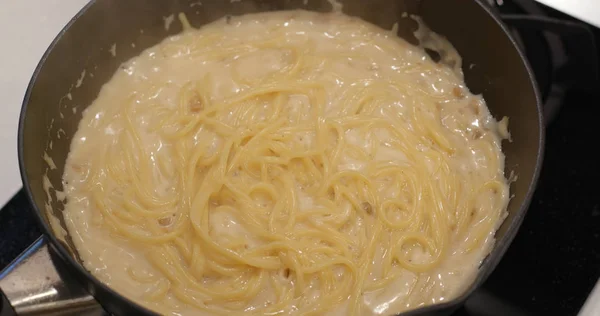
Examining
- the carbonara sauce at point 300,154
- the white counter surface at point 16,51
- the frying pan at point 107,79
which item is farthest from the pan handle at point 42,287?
the white counter surface at point 16,51

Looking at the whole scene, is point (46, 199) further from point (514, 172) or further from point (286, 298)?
point (514, 172)

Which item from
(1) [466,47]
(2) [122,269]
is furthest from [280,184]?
(1) [466,47]

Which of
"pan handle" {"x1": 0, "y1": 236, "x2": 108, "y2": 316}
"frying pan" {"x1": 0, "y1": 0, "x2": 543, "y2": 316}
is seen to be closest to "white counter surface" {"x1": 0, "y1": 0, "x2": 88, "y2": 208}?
"frying pan" {"x1": 0, "y1": 0, "x2": 543, "y2": 316}

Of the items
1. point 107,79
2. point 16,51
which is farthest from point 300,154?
point 16,51

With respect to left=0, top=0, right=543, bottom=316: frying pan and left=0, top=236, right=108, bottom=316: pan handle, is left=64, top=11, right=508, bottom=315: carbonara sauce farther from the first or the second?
left=0, top=236, right=108, bottom=316: pan handle

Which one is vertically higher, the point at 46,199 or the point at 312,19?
the point at 312,19

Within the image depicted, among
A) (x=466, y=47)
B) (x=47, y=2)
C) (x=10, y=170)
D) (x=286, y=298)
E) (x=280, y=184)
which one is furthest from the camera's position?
(x=47, y=2)

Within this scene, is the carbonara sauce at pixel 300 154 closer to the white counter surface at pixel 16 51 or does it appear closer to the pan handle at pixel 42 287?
the pan handle at pixel 42 287
